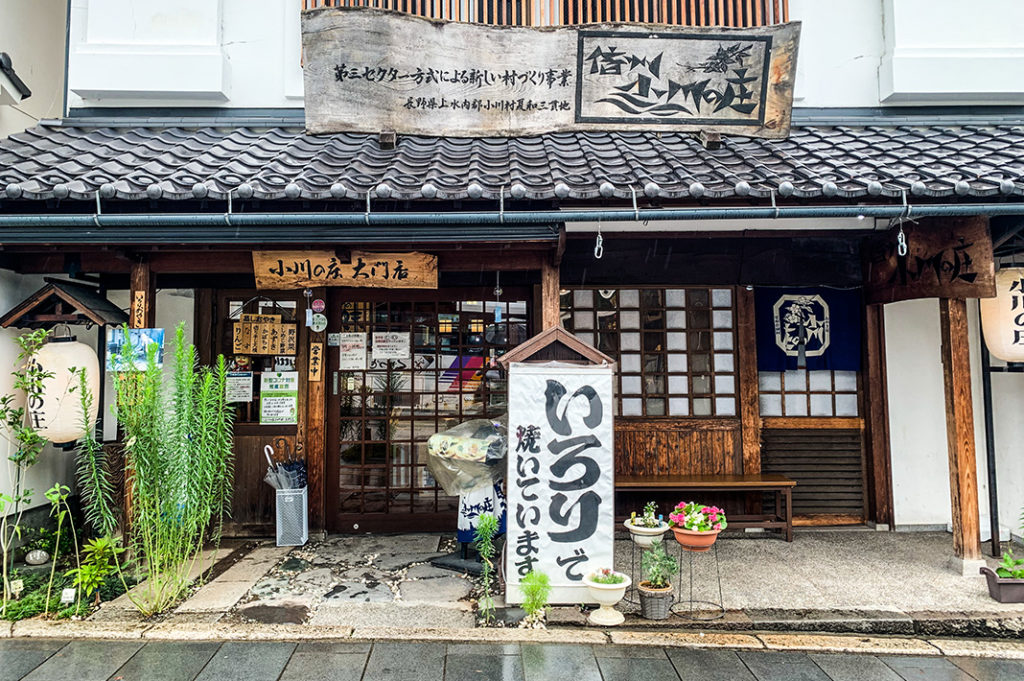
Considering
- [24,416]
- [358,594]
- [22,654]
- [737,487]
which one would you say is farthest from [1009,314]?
[24,416]

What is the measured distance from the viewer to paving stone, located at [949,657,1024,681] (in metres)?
4.54

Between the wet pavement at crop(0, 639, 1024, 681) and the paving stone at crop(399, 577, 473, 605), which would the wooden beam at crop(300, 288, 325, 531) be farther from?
the wet pavement at crop(0, 639, 1024, 681)

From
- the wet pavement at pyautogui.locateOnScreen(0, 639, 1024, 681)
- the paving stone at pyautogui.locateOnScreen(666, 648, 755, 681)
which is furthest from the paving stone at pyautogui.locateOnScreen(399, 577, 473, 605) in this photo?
the paving stone at pyautogui.locateOnScreen(666, 648, 755, 681)

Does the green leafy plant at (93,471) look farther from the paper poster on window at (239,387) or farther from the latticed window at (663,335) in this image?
the latticed window at (663,335)

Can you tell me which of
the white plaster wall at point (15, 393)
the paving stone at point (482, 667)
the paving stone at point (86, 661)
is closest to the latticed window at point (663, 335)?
the paving stone at point (482, 667)

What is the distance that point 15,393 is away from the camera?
6.21m

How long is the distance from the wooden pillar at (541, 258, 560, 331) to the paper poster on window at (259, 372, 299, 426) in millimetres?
3765

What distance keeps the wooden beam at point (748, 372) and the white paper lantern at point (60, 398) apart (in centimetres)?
749

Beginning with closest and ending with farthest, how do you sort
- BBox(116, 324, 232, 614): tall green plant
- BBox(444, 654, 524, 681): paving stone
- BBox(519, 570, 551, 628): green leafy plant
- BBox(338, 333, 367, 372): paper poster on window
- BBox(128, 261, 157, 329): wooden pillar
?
BBox(444, 654, 524, 681): paving stone < BBox(519, 570, 551, 628): green leafy plant < BBox(116, 324, 232, 614): tall green plant < BBox(128, 261, 157, 329): wooden pillar < BBox(338, 333, 367, 372): paper poster on window

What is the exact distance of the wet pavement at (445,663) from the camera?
446 centimetres

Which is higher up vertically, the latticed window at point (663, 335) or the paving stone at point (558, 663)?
the latticed window at point (663, 335)

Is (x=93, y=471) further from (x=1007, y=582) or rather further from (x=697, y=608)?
(x=1007, y=582)

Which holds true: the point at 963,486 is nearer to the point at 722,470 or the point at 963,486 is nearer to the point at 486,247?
the point at 722,470

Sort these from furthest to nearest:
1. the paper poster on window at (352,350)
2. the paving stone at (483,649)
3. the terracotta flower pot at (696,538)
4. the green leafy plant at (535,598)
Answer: the paper poster on window at (352,350) < the terracotta flower pot at (696,538) < the green leafy plant at (535,598) < the paving stone at (483,649)
